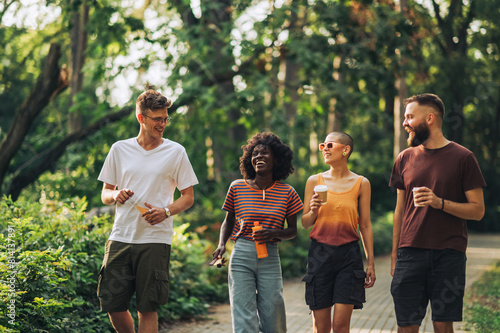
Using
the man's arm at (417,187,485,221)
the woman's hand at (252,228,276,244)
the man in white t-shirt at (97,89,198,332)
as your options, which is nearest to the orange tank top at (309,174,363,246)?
the woman's hand at (252,228,276,244)

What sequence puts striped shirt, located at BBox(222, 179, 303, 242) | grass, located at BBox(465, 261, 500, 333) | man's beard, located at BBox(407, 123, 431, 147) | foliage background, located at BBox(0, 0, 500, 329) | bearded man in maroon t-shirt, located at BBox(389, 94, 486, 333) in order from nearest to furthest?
bearded man in maroon t-shirt, located at BBox(389, 94, 486, 333) < man's beard, located at BBox(407, 123, 431, 147) < striped shirt, located at BBox(222, 179, 303, 242) < grass, located at BBox(465, 261, 500, 333) < foliage background, located at BBox(0, 0, 500, 329)

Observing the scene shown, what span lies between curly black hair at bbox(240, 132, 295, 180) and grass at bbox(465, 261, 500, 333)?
3.56 m

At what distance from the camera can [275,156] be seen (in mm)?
4887

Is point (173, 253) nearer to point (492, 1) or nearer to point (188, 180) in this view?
point (188, 180)

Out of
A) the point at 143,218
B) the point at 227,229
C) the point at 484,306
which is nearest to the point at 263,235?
the point at 227,229

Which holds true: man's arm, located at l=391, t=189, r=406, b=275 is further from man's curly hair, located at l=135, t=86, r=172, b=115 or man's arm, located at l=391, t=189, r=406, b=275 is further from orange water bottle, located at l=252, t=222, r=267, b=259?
man's curly hair, located at l=135, t=86, r=172, b=115

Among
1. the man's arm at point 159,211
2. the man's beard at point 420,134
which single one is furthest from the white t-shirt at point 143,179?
the man's beard at point 420,134

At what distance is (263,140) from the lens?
Result: 4867mm

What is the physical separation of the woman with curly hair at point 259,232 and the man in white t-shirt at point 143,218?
0.45 meters

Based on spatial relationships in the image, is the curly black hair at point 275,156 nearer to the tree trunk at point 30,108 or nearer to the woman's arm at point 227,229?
the woman's arm at point 227,229

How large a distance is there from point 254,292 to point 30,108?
317 inches

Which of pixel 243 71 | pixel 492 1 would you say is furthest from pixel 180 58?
pixel 492 1

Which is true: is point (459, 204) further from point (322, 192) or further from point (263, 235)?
point (263, 235)

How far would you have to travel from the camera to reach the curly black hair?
4.87 meters
